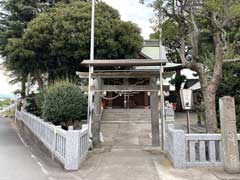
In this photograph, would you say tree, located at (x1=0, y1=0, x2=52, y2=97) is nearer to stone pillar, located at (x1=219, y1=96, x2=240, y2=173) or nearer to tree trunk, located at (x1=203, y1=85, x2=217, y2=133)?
tree trunk, located at (x1=203, y1=85, x2=217, y2=133)

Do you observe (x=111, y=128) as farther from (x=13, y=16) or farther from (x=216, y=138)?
(x=13, y=16)

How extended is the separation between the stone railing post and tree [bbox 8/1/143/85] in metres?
11.3

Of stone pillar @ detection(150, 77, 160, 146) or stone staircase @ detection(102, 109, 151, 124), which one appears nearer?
stone pillar @ detection(150, 77, 160, 146)

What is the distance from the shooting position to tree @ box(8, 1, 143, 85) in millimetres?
18484

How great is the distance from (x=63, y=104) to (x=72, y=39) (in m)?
7.32

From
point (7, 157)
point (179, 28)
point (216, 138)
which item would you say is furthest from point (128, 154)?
point (179, 28)

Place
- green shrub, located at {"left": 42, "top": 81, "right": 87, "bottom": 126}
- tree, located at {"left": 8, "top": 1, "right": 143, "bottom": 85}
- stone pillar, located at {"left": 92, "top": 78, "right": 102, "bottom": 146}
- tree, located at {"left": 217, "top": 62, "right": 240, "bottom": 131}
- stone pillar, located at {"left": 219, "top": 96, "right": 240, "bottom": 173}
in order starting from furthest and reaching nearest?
tree, located at {"left": 8, "top": 1, "right": 143, "bottom": 85} < green shrub, located at {"left": 42, "top": 81, "right": 87, "bottom": 126} < stone pillar, located at {"left": 92, "top": 78, "right": 102, "bottom": 146} < tree, located at {"left": 217, "top": 62, "right": 240, "bottom": 131} < stone pillar, located at {"left": 219, "top": 96, "right": 240, "bottom": 173}

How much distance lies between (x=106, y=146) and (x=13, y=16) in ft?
54.0

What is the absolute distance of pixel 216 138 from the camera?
7840mm

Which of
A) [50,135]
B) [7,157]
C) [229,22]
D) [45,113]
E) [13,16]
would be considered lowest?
[7,157]

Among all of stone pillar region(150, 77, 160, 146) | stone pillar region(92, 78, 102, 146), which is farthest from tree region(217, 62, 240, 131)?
stone pillar region(92, 78, 102, 146)

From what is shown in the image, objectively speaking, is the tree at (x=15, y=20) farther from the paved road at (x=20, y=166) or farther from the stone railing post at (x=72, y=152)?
the stone railing post at (x=72, y=152)

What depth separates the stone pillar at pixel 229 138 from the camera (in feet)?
23.4

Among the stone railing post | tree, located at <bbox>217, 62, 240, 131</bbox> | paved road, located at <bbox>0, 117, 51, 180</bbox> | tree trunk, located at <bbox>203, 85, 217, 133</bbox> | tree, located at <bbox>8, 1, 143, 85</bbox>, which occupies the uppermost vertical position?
tree, located at <bbox>8, 1, 143, 85</bbox>
